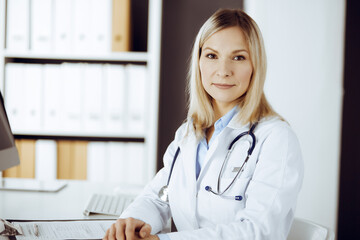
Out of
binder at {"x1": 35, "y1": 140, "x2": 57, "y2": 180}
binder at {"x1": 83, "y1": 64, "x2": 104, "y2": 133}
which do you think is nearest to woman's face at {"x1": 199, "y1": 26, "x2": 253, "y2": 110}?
binder at {"x1": 83, "y1": 64, "x2": 104, "y2": 133}

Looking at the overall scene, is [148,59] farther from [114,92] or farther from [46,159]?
[46,159]

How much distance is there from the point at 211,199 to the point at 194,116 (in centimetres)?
38

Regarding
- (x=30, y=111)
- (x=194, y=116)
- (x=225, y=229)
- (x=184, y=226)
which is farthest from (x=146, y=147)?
(x=225, y=229)

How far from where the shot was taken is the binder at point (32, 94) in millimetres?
2125

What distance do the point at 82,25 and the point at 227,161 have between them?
4.30 feet

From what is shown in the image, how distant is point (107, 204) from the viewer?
127 cm

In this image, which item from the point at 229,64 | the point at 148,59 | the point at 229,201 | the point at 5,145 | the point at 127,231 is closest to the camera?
the point at 127,231

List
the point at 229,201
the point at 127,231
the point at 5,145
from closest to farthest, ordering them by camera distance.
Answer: the point at 127,231 → the point at 229,201 → the point at 5,145

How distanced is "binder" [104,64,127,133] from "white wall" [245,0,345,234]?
2.56 feet

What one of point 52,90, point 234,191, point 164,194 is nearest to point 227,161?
point 234,191

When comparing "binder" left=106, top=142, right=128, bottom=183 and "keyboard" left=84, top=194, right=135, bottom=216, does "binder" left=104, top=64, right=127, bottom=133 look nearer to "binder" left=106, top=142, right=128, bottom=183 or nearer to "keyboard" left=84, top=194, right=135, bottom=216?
"binder" left=106, top=142, right=128, bottom=183

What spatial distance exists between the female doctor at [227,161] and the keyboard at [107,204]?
3.2 inches

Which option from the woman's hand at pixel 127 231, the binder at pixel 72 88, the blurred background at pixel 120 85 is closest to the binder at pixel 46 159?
the blurred background at pixel 120 85

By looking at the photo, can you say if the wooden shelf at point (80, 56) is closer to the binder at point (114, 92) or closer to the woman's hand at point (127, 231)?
the binder at point (114, 92)
